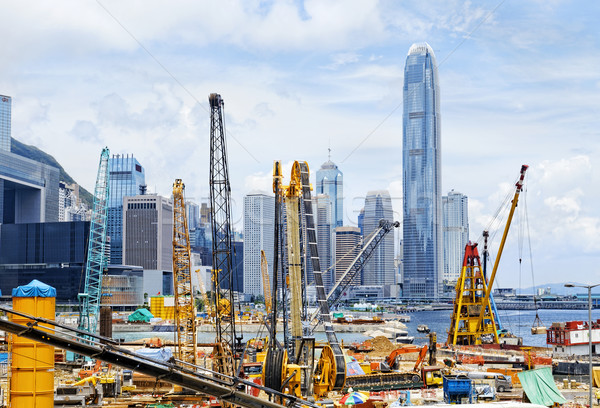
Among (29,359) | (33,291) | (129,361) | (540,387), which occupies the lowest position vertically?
(540,387)

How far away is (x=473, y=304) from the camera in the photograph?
4311 inches

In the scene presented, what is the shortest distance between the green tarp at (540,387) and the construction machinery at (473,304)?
63396 millimetres

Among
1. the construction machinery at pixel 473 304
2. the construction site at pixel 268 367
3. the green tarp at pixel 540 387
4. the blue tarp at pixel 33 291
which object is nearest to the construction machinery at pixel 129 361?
the construction site at pixel 268 367

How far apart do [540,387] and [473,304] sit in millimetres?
67704

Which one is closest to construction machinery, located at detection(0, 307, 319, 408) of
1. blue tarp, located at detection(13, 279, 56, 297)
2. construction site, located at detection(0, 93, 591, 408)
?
construction site, located at detection(0, 93, 591, 408)

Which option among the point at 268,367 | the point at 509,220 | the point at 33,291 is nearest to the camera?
the point at 33,291

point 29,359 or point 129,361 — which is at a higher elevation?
point 129,361

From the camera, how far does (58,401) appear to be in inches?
1650

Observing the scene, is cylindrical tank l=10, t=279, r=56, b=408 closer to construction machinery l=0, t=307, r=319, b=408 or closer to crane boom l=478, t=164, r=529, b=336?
construction machinery l=0, t=307, r=319, b=408

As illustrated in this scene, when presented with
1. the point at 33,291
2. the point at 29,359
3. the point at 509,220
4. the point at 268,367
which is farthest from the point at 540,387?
the point at 509,220

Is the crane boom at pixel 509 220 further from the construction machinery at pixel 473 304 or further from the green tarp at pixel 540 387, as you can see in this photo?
the green tarp at pixel 540 387

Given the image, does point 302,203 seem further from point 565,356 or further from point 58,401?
point 565,356

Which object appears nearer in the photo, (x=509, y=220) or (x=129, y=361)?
(x=129, y=361)

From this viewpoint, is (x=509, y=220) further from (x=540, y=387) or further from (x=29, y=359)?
(x=29, y=359)
